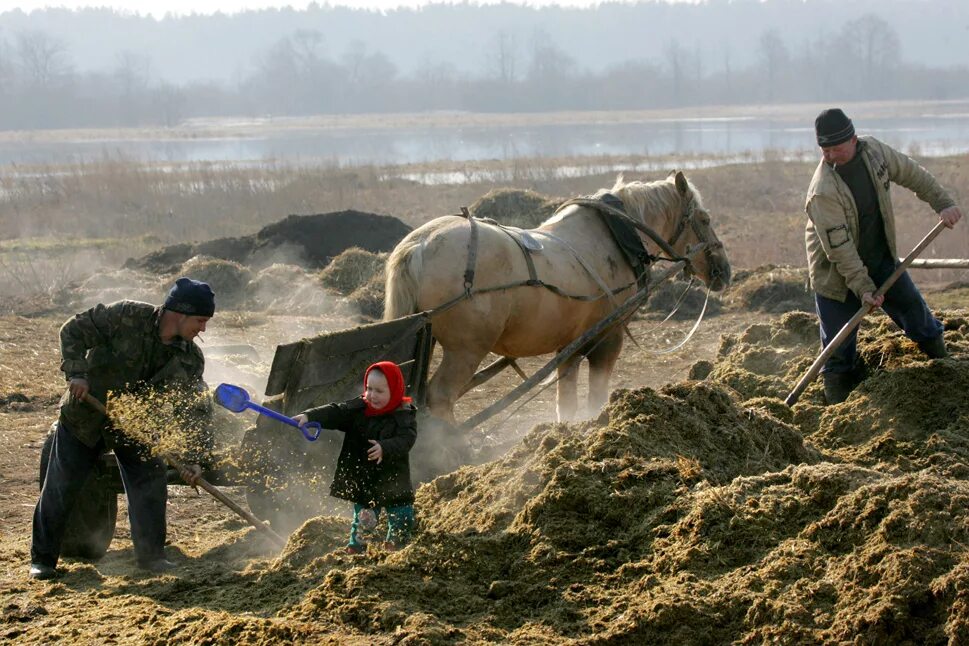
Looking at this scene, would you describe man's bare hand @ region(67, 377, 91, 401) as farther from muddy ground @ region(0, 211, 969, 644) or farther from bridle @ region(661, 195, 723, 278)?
bridle @ region(661, 195, 723, 278)

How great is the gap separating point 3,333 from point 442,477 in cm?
832

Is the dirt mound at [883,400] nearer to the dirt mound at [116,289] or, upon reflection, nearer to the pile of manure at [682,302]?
the pile of manure at [682,302]

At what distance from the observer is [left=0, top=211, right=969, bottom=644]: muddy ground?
3990mm

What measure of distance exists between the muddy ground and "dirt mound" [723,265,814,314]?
21.8 feet

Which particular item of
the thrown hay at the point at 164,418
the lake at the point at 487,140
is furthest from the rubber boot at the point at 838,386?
the lake at the point at 487,140

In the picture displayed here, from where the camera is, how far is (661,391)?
5.80m

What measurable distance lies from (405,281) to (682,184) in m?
3.25

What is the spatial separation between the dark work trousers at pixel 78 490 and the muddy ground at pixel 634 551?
7.6 inches

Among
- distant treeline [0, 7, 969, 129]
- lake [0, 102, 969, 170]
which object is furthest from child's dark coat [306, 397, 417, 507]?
distant treeline [0, 7, 969, 129]

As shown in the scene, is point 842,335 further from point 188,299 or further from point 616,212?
point 188,299

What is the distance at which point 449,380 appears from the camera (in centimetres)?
746

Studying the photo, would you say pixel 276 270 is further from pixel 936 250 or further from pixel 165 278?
pixel 936 250

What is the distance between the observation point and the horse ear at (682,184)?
9.40m

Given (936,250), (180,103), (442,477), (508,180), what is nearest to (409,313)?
(442,477)
